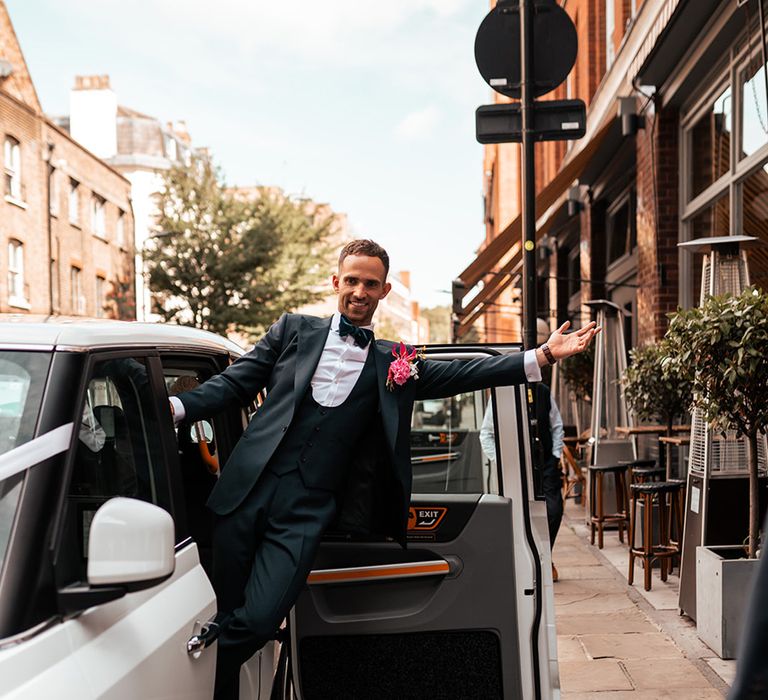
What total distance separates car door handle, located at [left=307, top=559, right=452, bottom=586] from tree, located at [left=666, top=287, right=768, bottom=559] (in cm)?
281

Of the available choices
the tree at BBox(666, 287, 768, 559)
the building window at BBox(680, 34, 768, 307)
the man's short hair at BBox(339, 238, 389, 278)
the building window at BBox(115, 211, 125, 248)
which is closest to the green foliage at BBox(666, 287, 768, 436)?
the tree at BBox(666, 287, 768, 559)

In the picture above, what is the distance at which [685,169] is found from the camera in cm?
1071

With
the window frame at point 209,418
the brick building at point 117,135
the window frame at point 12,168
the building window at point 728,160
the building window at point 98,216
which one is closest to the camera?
the window frame at point 209,418

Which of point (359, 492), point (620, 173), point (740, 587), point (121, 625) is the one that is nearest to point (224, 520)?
point (359, 492)

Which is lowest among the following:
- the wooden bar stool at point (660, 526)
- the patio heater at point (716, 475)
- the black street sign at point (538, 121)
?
the wooden bar stool at point (660, 526)

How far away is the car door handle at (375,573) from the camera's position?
11.4 feet

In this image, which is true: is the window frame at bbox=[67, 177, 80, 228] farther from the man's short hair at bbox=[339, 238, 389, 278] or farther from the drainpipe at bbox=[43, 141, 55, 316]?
the man's short hair at bbox=[339, 238, 389, 278]

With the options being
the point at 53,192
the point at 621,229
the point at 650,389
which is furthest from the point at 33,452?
the point at 53,192

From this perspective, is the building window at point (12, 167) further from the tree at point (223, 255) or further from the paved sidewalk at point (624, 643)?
the paved sidewalk at point (624, 643)

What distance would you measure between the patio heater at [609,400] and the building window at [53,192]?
73.4 feet

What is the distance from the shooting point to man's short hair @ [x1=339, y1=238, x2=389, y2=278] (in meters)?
3.52

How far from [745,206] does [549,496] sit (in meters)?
3.05

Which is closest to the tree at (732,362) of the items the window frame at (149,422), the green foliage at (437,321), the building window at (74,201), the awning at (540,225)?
the window frame at (149,422)

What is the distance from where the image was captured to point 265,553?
10.3 ft
